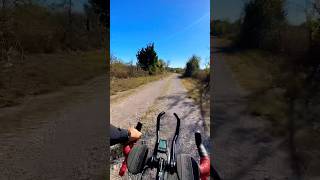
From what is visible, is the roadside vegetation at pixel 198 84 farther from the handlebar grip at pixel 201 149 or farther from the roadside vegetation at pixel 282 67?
the handlebar grip at pixel 201 149

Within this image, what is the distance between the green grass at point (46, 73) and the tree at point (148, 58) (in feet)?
2.54

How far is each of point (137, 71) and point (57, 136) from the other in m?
2.06

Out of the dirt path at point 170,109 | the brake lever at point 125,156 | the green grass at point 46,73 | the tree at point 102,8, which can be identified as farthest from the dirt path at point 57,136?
the brake lever at point 125,156

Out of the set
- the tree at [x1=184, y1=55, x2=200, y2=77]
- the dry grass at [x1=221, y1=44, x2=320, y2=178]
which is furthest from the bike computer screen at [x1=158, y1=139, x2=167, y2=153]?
the tree at [x1=184, y1=55, x2=200, y2=77]

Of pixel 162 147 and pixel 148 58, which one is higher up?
pixel 148 58

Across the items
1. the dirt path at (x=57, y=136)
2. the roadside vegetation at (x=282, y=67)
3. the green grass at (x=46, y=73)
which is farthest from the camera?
the green grass at (x=46, y=73)

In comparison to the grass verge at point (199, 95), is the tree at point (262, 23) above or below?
above

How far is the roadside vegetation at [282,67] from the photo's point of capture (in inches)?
85.3

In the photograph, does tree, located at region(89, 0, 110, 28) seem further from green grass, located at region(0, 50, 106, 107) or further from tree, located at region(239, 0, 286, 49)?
tree, located at region(239, 0, 286, 49)

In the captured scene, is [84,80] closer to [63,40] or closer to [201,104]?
[63,40]

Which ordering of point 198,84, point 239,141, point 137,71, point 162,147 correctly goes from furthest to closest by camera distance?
point 137,71 → point 198,84 → point 239,141 → point 162,147

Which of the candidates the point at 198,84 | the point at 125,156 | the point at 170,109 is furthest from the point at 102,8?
the point at 198,84

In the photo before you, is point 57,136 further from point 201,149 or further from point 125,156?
point 201,149

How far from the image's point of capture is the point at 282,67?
2217 mm
